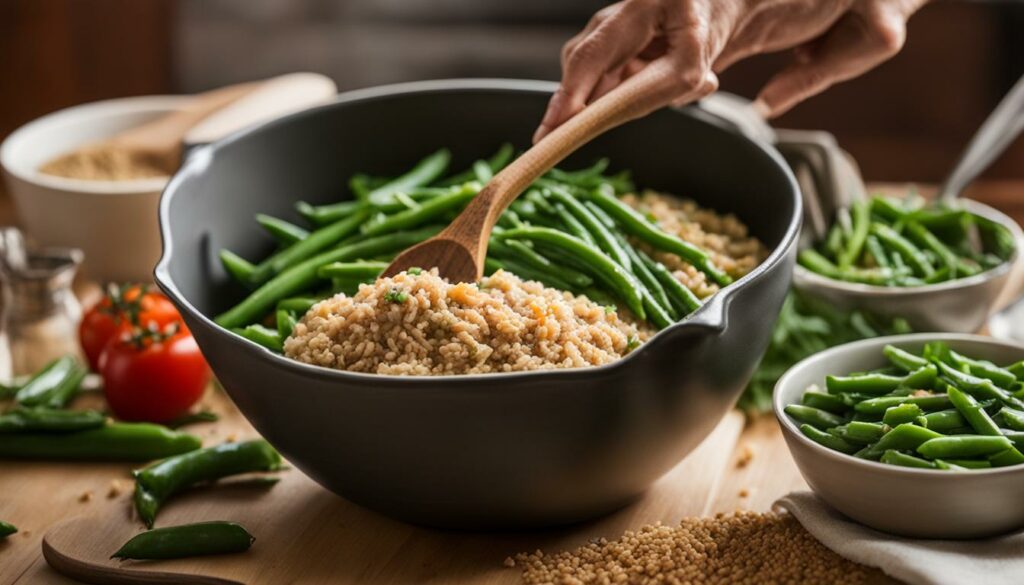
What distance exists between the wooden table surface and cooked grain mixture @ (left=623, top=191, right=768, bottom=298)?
37 centimetres

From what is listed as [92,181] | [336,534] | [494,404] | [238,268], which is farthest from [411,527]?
[92,181]

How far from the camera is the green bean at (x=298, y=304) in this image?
99.9 inches

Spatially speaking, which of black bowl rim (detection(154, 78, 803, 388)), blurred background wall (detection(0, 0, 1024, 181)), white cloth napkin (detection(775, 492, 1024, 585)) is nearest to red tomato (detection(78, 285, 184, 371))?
black bowl rim (detection(154, 78, 803, 388))

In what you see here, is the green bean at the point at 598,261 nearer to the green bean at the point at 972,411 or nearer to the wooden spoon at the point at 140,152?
the green bean at the point at 972,411

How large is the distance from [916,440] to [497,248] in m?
0.88

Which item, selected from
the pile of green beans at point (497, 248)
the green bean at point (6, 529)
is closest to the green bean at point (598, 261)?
the pile of green beans at point (497, 248)

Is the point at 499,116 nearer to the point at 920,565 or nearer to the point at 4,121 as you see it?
the point at 920,565

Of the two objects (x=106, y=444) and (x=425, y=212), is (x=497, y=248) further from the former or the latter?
(x=106, y=444)

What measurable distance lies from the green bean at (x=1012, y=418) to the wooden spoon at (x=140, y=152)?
7.56ft

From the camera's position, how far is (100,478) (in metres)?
2.65

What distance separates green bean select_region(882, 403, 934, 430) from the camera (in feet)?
7.29

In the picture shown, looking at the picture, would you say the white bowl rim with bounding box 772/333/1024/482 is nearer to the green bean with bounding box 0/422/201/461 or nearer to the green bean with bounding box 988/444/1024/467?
the green bean with bounding box 988/444/1024/467

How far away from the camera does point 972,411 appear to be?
87.8 inches

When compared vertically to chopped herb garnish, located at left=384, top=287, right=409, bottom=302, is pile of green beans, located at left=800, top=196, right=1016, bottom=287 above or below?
below
